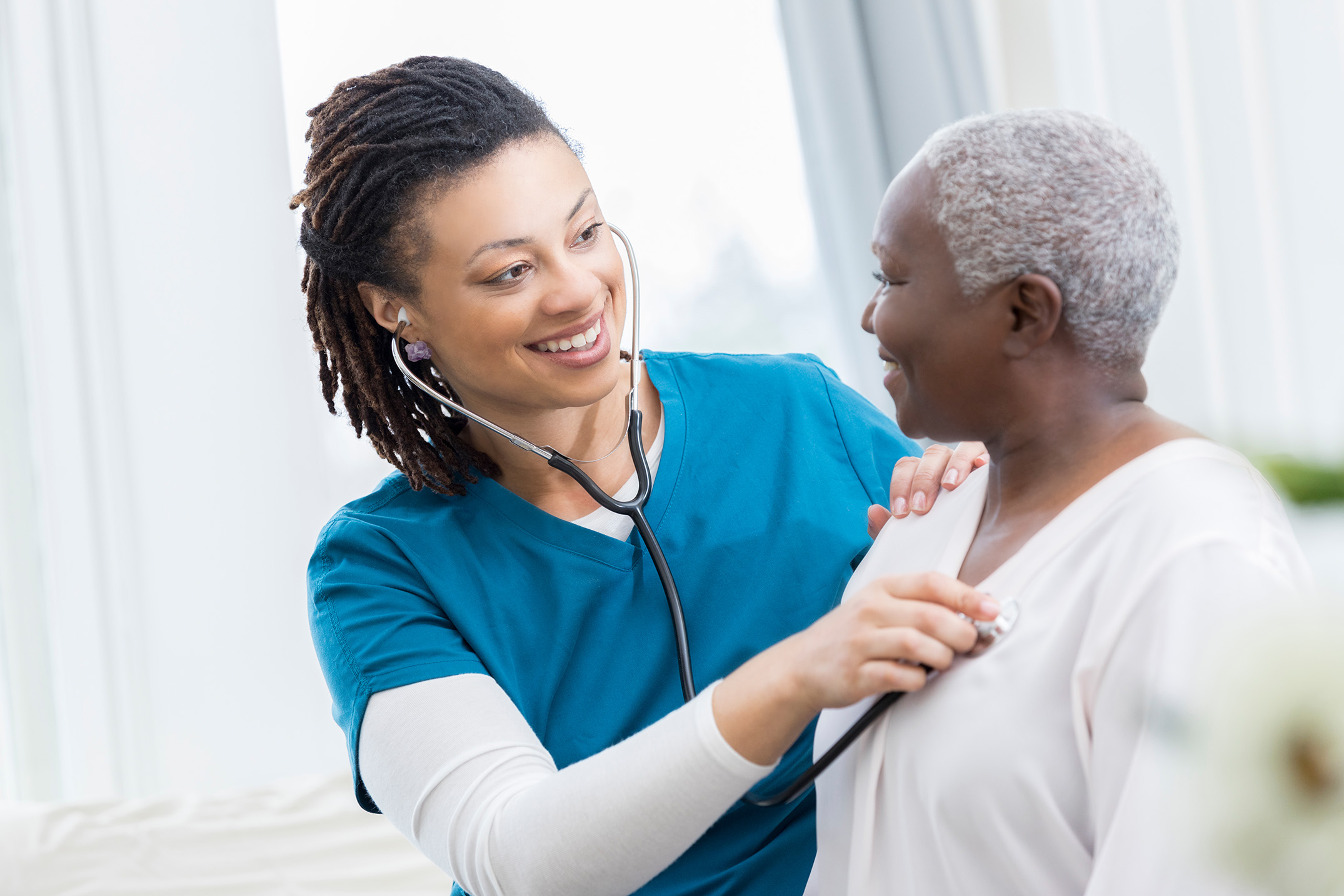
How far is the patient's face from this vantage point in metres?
0.73

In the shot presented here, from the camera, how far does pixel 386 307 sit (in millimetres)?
1175

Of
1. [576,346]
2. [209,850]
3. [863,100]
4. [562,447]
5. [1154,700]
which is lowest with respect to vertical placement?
[209,850]

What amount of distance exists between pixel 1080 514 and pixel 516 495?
652 millimetres

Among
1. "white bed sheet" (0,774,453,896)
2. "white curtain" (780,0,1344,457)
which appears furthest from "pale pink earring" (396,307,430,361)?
"white curtain" (780,0,1344,457)

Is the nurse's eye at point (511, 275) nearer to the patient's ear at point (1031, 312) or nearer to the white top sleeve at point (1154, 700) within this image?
the patient's ear at point (1031, 312)

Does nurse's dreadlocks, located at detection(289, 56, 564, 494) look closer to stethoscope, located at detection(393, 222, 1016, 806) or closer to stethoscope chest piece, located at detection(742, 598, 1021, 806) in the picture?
stethoscope, located at detection(393, 222, 1016, 806)

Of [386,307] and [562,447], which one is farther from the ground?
[386,307]

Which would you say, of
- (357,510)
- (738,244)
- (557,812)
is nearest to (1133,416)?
(557,812)

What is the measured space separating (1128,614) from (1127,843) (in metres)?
0.12

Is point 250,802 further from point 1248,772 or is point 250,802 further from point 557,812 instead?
point 1248,772

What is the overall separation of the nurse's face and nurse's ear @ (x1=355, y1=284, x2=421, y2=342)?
24 millimetres

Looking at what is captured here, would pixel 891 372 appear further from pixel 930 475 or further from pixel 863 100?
pixel 863 100

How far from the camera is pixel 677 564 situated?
114 centimetres

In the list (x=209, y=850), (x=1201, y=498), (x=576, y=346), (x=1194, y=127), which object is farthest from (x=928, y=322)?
(x=1194, y=127)
